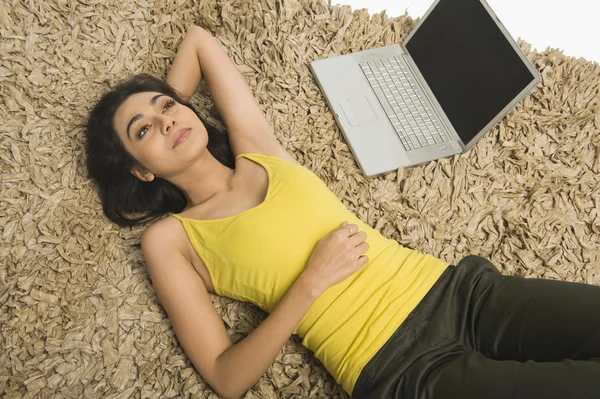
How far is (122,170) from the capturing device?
1.46 metres

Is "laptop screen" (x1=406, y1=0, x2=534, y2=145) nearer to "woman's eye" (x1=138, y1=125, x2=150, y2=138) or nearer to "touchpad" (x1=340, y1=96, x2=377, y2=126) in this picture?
"touchpad" (x1=340, y1=96, x2=377, y2=126)

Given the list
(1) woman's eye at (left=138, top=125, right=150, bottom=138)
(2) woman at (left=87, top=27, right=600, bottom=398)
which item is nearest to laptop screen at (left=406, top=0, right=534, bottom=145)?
(2) woman at (left=87, top=27, right=600, bottom=398)

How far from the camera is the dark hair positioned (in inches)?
56.6

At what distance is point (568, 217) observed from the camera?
160 cm

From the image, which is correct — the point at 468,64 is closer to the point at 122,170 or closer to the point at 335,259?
the point at 335,259

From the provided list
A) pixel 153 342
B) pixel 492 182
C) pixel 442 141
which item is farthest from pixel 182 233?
pixel 492 182

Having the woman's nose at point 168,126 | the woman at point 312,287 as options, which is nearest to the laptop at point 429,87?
the woman at point 312,287

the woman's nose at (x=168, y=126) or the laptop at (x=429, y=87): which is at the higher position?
the laptop at (x=429, y=87)

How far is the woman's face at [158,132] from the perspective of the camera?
134 cm

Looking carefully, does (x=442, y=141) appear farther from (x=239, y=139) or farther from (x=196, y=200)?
(x=196, y=200)

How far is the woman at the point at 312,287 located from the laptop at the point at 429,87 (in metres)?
0.40

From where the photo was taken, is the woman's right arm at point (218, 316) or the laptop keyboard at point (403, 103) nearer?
the woman's right arm at point (218, 316)

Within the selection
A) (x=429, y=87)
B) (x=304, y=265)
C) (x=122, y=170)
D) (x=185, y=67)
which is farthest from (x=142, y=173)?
(x=429, y=87)

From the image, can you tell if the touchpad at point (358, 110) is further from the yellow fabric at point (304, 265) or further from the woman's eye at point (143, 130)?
the woman's eye at point (143, 130)
